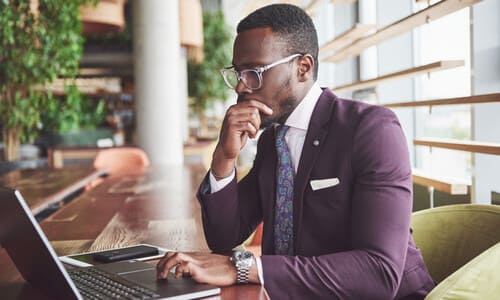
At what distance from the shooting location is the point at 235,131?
1670 mm

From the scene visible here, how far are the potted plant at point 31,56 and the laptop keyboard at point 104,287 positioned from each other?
15.2 feet

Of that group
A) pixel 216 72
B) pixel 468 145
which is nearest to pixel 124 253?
pixel 468 145

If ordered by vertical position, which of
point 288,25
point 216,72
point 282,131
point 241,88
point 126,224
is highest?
point 216,72

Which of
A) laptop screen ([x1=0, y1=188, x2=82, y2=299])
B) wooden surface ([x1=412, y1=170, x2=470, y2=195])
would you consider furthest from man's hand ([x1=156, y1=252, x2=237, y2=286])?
wooden surface ([x1=412, y1=170, x2=470, y2=195])

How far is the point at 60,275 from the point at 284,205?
0.72 metres

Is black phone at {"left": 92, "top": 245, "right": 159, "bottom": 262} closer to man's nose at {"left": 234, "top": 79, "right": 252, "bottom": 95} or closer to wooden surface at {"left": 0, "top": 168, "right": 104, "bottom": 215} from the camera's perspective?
man's nose at {"left": 234, "top": 79, "right": 252, "bottom": 95}

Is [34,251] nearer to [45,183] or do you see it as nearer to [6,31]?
[45,183]

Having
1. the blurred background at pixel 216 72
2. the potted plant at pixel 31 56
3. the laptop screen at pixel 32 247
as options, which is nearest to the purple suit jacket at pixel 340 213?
the laptop screen at pixel 32 247

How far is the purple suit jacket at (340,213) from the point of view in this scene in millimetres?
1363

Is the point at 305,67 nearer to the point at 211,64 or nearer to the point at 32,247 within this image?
the point at 32,247

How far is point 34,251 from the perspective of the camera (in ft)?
3.95

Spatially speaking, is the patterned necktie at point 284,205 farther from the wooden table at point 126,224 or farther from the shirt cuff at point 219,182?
the wooden table at point 126,224

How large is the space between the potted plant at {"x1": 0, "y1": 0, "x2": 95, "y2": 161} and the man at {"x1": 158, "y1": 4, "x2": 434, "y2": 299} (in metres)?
4.45

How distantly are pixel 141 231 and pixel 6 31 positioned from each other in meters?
3.97
